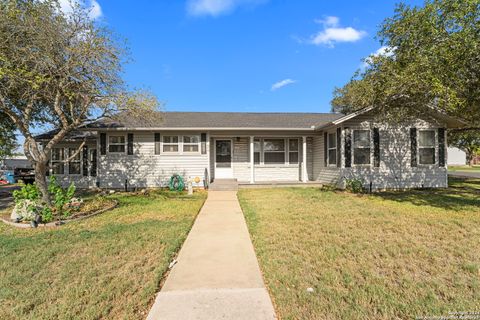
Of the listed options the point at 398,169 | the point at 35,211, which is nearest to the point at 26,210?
the point at 35,211

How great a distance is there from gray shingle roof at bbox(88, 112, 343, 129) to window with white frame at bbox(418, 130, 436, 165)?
4364 mm

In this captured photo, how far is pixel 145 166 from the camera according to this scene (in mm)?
12359

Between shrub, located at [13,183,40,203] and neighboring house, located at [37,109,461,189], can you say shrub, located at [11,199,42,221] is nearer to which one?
shrub, located at [13,183,40,203]

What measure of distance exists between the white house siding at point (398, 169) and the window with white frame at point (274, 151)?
3736mm

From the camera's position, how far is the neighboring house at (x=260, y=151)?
37.5ft

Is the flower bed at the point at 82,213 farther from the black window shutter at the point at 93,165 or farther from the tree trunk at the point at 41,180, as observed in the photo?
the black window shutter at the point at 93,165

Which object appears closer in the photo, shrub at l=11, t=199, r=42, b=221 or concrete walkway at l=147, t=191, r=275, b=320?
concrete walkway at l=147, t=191, r=275, b=320

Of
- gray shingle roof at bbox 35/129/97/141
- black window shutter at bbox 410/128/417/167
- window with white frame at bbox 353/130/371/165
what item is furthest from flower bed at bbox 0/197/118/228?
black window shutter at bbox 410/128/417/167

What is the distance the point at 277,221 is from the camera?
610 cm

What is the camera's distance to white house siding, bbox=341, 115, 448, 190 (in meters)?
11.5

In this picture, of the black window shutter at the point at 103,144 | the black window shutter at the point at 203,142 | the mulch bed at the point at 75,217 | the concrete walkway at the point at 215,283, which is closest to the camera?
the concrete walkway at the point at 215,283

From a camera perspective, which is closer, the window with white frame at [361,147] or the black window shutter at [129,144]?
the window with white frame at [361,147]

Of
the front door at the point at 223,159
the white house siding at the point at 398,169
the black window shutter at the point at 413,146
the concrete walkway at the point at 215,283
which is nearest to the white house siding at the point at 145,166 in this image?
the front door at the point at 223,159

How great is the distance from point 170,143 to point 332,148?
757cm
